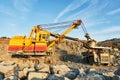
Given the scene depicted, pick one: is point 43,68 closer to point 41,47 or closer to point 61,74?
point 61,74

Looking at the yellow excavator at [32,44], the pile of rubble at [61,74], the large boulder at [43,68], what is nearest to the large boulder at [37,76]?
the pile of rubble at [61,74]

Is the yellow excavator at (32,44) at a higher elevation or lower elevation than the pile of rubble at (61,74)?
higher

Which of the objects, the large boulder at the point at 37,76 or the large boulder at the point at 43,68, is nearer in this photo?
the large boulder at the point at 37,76

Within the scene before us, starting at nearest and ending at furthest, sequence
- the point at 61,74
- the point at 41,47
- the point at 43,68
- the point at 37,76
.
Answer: the point at 37,76 < the point at 61,74 < the point at 43,68 < the point at 41,47

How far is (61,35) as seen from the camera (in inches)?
1383

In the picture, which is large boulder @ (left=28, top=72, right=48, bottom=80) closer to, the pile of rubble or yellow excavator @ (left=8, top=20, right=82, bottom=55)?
the pile of rubble

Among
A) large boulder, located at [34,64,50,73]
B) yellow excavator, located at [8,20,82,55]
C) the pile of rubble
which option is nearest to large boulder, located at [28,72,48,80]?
the pile of rubble

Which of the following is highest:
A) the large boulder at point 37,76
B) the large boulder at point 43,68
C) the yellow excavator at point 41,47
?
the yellow excavator at point 41,47

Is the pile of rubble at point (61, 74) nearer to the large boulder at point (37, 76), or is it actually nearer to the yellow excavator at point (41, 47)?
the large boulder at point (37, 76)

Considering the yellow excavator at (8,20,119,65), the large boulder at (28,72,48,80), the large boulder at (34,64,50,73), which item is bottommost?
the large boulder at (28,72,48,80)

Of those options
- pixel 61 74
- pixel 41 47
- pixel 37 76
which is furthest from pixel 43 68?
pixel 41 47

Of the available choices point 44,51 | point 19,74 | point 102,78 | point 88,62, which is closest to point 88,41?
point 88,62

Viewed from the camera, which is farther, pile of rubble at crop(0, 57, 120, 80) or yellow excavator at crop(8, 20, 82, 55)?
yellow excavator at crop(8, 20, 82, 55)

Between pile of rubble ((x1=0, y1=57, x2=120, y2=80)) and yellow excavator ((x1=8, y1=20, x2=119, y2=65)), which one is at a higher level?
yellow excavator ((x1=8, y1=20, x2=119, y2=65))
